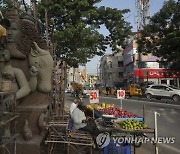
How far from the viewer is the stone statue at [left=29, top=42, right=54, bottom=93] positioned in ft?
23.7

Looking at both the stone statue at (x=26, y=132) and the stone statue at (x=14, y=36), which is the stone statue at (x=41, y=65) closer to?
the stone statue at (x=14, y=36)

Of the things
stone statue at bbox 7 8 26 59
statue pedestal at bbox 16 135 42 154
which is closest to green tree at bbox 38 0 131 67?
stone statue at bbox 7 8 26 59

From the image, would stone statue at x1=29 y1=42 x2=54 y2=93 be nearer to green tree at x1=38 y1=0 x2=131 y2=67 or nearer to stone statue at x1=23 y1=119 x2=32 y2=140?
stone statue at x1=23 y1=119 x2=32 y2=140

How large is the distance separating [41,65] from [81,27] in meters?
9.17

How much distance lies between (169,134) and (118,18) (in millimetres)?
8247

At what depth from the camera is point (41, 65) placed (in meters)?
7.24

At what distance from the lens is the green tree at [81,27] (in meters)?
16.3

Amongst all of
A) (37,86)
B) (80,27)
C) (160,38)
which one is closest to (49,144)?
(37,86)

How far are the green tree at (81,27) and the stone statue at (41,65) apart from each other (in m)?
8.66

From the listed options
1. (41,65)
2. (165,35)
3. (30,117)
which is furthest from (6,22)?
(165,35)

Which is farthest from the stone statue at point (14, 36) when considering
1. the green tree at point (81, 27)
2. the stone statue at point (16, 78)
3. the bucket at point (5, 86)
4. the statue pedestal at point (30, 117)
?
the green tree at point (81, 27)

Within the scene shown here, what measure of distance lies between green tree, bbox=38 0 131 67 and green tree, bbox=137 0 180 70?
32.3 feet

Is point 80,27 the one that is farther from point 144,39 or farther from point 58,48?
point 144,39

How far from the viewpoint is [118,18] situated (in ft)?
59.6
